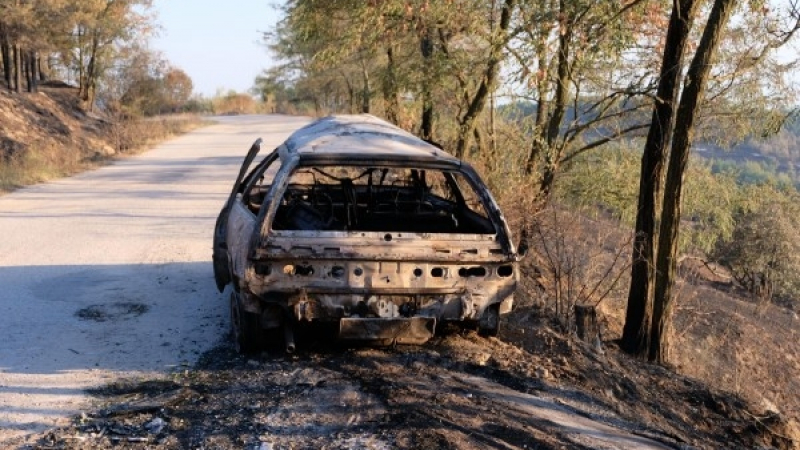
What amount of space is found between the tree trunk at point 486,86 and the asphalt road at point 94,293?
4.52 meters

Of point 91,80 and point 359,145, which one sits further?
point 91,80

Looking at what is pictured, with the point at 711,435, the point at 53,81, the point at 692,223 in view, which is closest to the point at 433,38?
the point at 692,223

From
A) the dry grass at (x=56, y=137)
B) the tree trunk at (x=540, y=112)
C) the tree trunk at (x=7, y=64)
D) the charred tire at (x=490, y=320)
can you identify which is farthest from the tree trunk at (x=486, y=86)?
the tree trunk at (x=7, y=64)

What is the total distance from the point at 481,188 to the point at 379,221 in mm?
1304

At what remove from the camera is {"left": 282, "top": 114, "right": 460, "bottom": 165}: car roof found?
551cm

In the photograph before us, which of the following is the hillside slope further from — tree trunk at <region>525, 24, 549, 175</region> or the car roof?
the car roof

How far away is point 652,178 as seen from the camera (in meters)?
7.23

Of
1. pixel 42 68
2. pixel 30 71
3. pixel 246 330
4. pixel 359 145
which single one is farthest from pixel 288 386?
pixel 42 68

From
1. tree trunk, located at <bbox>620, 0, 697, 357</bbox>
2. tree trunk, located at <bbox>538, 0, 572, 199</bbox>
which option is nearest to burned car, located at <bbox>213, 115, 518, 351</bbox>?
tree trunk, located at <bbox>620, 0, 697, 357</bbox>

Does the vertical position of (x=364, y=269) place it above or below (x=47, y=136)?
below

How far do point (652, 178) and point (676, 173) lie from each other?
0.32 metres

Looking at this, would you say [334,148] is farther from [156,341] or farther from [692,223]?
[692,223]

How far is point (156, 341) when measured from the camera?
19.7ft

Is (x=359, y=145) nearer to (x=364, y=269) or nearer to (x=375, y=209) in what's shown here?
(x=364, y=269)
